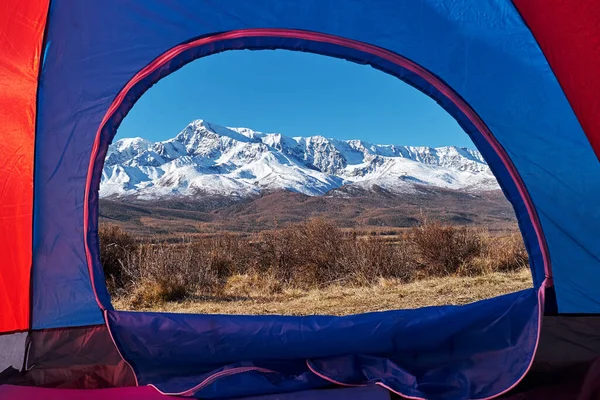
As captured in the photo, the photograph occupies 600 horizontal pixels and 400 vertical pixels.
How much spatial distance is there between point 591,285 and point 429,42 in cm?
163

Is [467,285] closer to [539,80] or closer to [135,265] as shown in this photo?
[539,80]

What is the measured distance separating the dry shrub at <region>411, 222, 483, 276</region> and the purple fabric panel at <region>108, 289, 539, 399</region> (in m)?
6.33

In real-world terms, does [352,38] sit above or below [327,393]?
above

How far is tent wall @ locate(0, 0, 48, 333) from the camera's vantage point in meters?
2.48

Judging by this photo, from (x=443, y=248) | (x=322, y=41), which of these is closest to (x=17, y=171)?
(x=322, y=41)

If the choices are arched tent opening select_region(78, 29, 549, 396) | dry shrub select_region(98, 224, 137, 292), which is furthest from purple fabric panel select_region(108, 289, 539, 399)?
dry shrub select_region(98, 224, 137, 292)

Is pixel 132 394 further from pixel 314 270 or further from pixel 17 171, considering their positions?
pixel 314 270

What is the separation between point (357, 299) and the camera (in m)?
5.78

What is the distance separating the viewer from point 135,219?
7869 cm

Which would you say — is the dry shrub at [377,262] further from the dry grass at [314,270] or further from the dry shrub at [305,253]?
the dry shrub at [305,253]

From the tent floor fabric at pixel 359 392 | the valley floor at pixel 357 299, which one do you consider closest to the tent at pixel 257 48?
the tent floor fabric at pixel 359 392

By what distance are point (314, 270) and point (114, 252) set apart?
4280 millimetres

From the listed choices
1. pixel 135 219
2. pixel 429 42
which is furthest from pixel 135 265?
pixel 135 219

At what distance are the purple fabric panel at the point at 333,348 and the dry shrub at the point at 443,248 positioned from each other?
633cm
